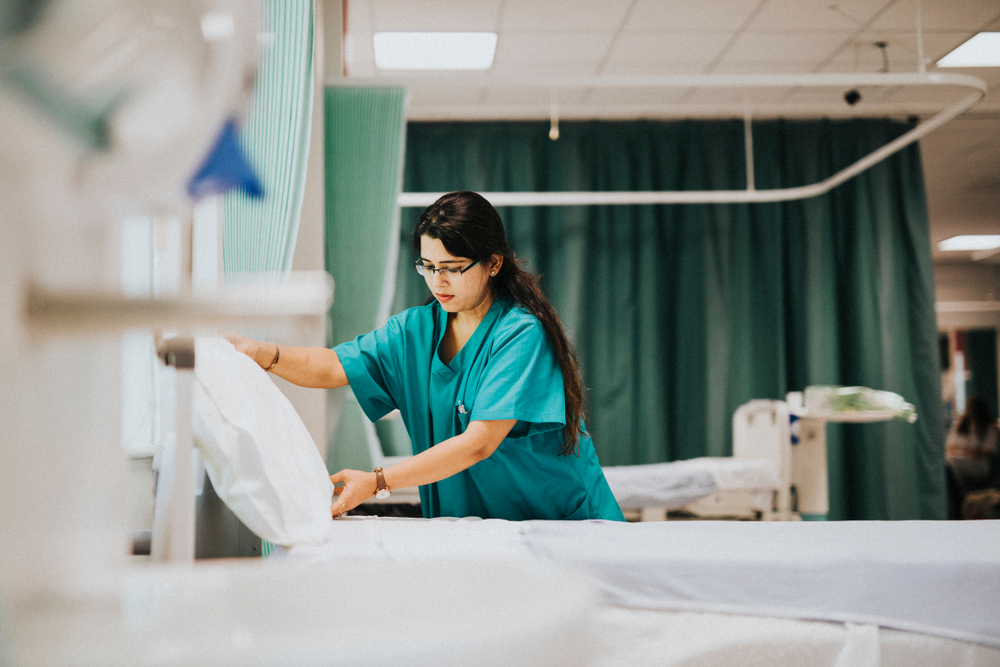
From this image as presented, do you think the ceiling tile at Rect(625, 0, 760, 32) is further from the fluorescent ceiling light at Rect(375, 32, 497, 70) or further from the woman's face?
the woman's face

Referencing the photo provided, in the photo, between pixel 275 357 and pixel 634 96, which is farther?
pixel 634 96

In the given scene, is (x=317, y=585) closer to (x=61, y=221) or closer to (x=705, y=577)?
(x=61, y=221)

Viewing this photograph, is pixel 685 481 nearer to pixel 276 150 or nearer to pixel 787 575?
pixel 787 575

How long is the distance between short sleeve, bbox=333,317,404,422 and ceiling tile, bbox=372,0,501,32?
6.22 ft

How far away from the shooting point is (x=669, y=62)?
3.29 meters

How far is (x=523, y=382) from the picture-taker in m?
1.22

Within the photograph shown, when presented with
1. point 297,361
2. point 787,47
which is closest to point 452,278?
point 297,361

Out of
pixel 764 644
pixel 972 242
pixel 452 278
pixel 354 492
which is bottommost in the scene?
pixel 764 644

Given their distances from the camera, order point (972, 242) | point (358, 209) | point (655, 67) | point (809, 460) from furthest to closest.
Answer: point (972, 242), point (655, 67), point (809, 460), point (358, 209)

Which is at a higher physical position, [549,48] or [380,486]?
[549,48]

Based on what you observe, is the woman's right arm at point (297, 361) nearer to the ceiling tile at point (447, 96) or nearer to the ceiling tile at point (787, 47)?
the ceiling tile at point (447, 96)

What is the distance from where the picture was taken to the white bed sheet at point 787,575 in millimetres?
969

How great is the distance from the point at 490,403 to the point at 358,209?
1.07 m

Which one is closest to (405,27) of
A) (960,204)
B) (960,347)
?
(960,204)
